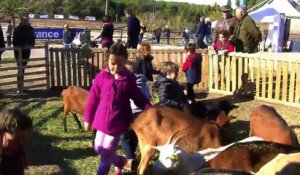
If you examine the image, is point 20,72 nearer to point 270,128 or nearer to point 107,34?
point 107,34

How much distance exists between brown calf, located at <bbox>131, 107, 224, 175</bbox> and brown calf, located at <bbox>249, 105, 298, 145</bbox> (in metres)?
0.60

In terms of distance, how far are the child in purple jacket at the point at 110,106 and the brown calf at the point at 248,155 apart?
131 centimetres

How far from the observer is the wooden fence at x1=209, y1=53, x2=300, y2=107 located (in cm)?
1060

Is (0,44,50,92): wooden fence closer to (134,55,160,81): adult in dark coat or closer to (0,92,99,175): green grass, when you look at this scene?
(0,92,99,175): green grass

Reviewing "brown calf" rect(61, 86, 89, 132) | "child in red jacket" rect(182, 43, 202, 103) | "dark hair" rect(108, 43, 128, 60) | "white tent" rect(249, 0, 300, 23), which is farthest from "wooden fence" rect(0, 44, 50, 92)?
"white tent" rect(249, 0, 300, 23)

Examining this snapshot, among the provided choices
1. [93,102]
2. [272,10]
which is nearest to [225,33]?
[93,102]

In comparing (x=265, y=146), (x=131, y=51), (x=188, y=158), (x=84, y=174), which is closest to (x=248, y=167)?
(x=265, y=146)

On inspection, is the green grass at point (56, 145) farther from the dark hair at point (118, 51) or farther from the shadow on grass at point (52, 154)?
the dark hair at point (118, 51)

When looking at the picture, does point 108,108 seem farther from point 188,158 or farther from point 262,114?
point 262,114

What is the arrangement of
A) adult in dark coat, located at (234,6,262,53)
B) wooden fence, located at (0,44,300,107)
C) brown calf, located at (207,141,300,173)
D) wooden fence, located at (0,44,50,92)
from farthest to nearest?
wooden fence, located at (0,44,50,92) → adult in dark coat, located at (234,6,262,53) → wooden fence, located at (0,44,300,107) → brown calf, located at (207,141,300,173)

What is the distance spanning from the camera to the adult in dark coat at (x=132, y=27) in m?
14.4

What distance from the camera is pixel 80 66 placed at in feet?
41.2

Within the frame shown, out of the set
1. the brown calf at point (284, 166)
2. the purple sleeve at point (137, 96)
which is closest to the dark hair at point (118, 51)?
the purple sleeve at point (137, 96)

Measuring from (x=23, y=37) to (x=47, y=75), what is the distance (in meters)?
1.10
